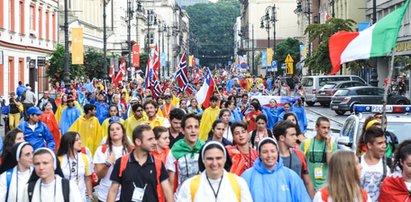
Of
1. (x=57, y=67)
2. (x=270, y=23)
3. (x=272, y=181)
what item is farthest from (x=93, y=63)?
(x=270, y=23)

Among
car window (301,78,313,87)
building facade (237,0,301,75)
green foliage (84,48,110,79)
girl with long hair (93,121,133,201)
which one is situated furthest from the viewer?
building facade (237,0,301,75)

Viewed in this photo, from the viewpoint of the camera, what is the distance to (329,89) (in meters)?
44.2

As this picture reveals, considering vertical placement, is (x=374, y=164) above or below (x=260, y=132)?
below

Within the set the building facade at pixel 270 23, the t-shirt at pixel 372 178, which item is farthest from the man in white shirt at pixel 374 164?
the building facade at pixel 270 23

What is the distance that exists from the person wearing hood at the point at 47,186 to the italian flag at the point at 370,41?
162 inches

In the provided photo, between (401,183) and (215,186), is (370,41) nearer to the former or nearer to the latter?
(401,183)

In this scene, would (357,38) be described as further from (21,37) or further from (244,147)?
(21,37)

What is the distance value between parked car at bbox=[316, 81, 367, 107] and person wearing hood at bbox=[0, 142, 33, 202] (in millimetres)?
35820

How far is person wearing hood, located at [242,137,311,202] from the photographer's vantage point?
7.01m

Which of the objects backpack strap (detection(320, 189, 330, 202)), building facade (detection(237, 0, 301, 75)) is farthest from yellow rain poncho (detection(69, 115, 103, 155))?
building facade (detection(237, 0, 301, 75))

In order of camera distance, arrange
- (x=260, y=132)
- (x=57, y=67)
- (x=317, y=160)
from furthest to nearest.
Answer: (x=57, y=67) → (x=260, y=132) → (x=317, y=160)

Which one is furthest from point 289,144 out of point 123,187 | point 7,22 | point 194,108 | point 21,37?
point 21,37

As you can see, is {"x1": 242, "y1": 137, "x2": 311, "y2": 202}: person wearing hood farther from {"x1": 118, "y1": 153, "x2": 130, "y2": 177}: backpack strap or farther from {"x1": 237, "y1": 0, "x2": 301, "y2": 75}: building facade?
{"x1": 237, "y1": 0, "x2": 301, "y2": 75}: building facade

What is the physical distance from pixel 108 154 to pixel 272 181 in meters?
3.09
